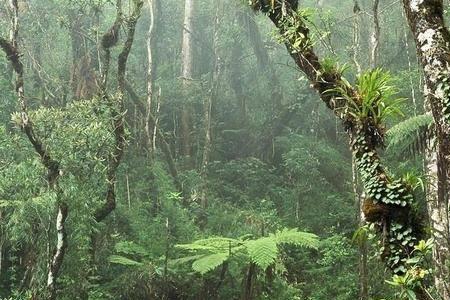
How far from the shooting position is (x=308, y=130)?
17.4 metres

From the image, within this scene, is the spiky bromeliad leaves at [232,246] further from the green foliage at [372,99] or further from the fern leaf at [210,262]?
the green foliage at [372,99]

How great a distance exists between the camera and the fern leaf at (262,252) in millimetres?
7297

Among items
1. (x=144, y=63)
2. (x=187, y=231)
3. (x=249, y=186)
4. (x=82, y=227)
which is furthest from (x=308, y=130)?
(x=82, y=227)

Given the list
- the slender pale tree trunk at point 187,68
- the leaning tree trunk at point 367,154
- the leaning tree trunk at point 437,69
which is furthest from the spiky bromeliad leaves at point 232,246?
the slender pale tree trunk at point 187,68

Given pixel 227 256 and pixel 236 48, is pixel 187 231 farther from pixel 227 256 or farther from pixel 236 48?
pixel 236 48

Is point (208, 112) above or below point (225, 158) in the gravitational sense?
above

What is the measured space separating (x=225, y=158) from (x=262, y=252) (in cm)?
983

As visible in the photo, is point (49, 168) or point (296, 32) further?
point (49, 168)

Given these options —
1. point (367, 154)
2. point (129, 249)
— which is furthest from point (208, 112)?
point (367, 154)

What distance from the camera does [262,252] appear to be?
7426 mm

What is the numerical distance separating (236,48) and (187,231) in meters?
9.76

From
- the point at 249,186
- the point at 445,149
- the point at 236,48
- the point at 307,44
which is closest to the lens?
the point at 445,149

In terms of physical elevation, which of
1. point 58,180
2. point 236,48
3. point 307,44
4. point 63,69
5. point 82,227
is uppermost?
point 236,48

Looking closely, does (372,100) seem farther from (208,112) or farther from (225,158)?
(225,158)
